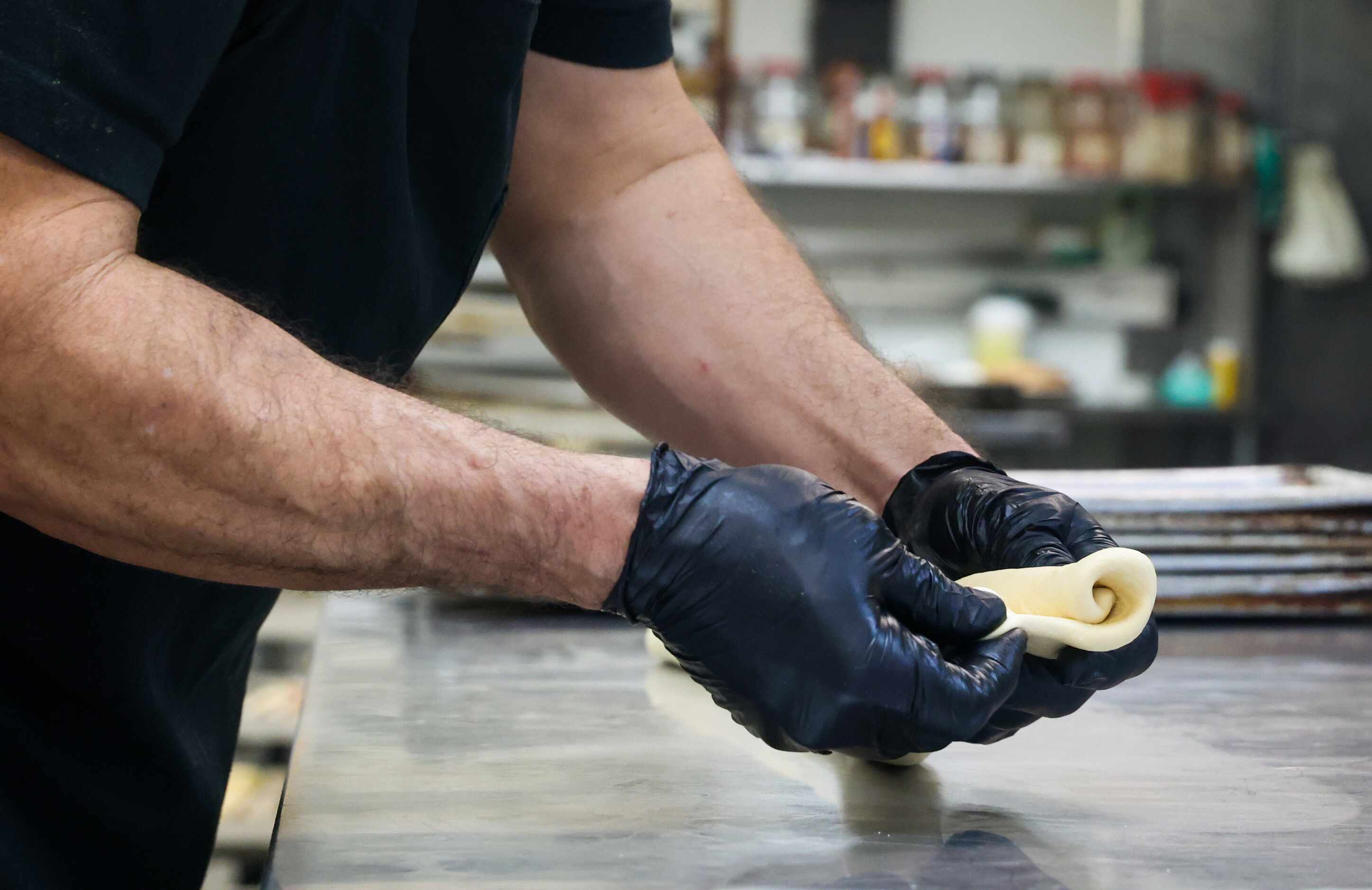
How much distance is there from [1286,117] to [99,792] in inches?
185

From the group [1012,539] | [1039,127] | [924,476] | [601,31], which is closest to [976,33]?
[1039,127]

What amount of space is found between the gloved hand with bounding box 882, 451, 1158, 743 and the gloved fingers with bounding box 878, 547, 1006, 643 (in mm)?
56

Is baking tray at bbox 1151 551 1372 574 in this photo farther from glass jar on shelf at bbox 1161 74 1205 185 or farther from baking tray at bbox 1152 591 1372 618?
glass jar on shelf at bbox 1161 74 1205 185

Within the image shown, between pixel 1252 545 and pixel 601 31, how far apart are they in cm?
80

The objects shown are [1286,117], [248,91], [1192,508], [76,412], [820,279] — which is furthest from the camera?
[1286,117]

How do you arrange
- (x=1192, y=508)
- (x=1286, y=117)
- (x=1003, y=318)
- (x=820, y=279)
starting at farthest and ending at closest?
(x=1286, y=117), (x=1003, y=318), (x=1192, y=508), (x=820, y=279)

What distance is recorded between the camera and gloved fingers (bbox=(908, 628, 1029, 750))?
2.26 ft

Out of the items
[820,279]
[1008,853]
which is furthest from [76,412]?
[820,279]

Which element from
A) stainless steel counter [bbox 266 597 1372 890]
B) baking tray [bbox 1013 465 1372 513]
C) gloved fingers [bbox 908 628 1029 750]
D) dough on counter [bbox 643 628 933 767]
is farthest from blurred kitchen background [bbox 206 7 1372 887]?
gloved fingers [bbox 908 628 1029 750]

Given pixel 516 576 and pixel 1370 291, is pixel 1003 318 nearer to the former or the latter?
pixel 1370 291

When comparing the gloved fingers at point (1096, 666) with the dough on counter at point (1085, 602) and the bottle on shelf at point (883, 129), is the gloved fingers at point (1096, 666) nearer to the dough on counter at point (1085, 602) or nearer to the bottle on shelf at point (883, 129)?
the dough on counter at point (1085, 602)

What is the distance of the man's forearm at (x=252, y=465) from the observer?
2.06ft

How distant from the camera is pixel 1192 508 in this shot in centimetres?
128

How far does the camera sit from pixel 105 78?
0.63m
